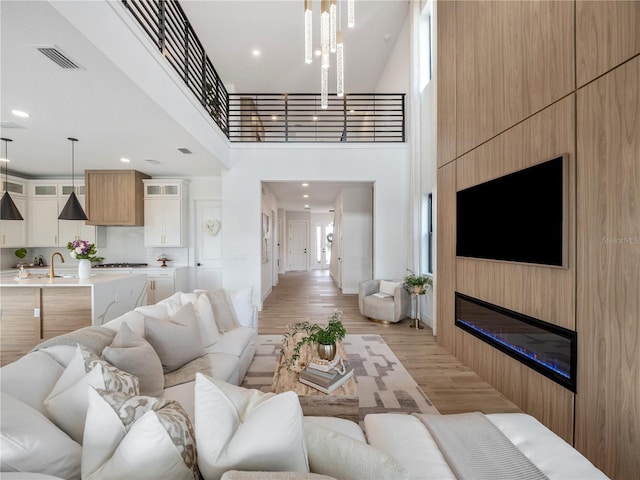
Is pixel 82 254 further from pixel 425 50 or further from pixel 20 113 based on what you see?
pixel 425 50

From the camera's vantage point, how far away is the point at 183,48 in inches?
177

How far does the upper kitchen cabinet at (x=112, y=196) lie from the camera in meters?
5.43

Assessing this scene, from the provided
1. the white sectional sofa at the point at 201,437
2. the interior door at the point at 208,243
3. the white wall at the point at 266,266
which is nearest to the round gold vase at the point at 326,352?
the white sectional sofa at the point at 201,437

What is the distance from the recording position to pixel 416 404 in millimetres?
2381

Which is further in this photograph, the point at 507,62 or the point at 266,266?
the point at 266,266

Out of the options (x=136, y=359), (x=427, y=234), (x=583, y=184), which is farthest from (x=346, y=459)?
(x=427, y=234)

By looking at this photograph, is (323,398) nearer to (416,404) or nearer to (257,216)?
(416,404)

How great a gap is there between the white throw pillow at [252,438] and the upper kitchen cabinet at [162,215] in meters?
5.58

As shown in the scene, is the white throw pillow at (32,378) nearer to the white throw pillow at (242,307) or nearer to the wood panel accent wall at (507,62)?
the white throw pillow at (242,307)

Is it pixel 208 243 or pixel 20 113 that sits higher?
pixel 20 113

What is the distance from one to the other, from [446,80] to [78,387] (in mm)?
4263

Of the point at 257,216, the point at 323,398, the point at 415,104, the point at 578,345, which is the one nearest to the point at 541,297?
the point at 578,345

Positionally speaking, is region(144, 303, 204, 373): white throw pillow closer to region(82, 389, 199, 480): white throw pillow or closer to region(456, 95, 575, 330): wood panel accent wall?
region(82, 389, 199, 480): white throw pillow

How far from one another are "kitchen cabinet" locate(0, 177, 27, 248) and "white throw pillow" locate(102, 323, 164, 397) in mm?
5739
